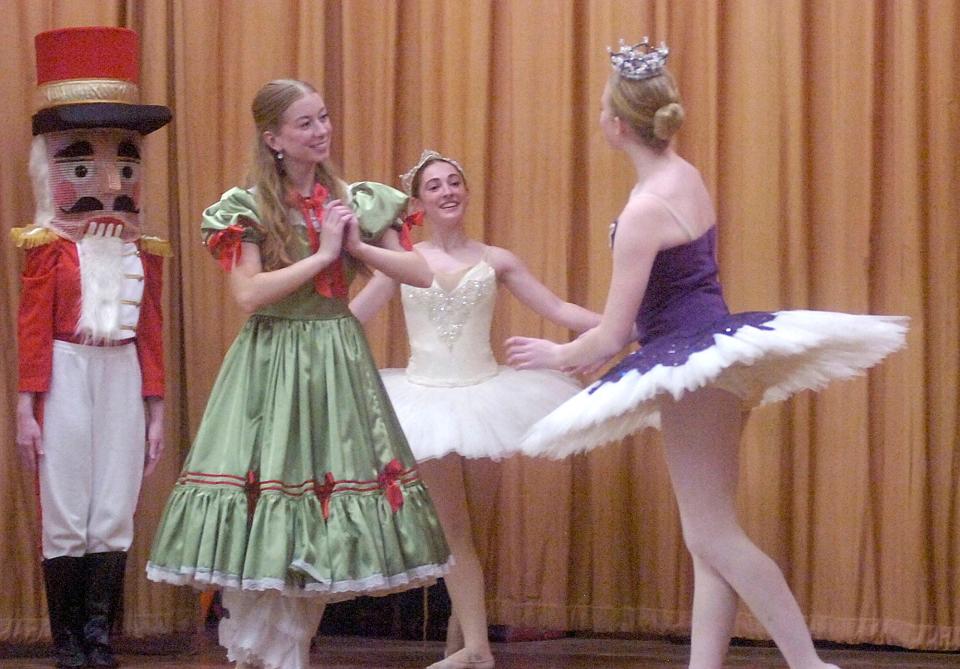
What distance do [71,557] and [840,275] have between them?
8.01ft

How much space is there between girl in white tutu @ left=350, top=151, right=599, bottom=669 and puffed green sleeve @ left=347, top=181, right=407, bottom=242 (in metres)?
0.59

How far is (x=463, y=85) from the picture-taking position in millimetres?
4262

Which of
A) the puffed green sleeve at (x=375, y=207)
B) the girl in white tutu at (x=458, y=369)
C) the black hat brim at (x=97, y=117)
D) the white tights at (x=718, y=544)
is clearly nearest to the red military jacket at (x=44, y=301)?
the black hat brim at (x=97, y=117)

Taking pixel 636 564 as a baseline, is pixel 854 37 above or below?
above

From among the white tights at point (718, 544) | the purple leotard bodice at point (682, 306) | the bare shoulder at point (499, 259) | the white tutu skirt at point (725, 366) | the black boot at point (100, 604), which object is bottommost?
the black boot at point (100, 604)

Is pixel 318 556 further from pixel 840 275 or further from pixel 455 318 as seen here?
pixel 840 275

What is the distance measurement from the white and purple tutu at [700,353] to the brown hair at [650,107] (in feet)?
0.85

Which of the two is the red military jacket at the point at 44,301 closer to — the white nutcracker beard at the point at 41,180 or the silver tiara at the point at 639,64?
the white nutcracker beard at the point at 41,180

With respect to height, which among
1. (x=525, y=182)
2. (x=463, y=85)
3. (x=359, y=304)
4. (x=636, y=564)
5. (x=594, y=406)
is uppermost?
(x=463, y=85)

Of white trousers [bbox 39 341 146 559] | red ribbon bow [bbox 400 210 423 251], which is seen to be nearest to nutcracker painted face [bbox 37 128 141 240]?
white trousers [bbox 39 341 146 559]

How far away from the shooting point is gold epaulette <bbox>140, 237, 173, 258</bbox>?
3932 mm

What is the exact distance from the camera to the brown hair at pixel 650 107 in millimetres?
2932


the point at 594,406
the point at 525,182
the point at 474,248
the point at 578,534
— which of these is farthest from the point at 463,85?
the point at 594,406

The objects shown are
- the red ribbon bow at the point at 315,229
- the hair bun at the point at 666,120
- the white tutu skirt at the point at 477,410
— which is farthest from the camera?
the white tutu skirt at the point at 477,410
